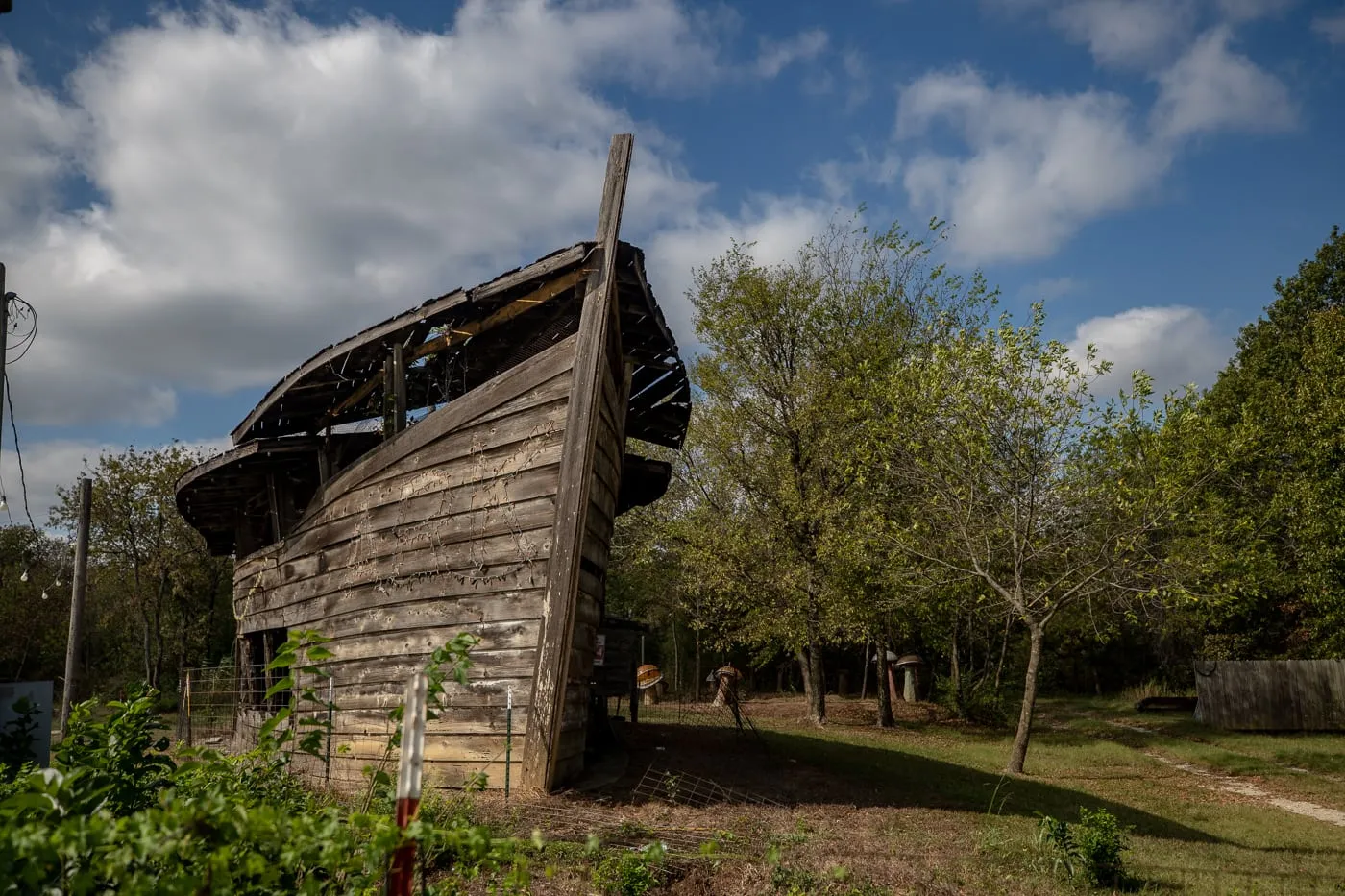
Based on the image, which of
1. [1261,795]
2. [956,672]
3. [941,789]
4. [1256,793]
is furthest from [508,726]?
[956,672]

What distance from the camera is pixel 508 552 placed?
884 cm

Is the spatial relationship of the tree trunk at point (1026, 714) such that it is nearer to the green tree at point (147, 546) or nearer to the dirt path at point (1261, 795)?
the dirt path at point (1261, 795)

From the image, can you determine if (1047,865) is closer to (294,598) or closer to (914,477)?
(294,598)

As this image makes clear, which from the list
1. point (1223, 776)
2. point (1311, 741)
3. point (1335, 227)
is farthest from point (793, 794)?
point (1335, 227)

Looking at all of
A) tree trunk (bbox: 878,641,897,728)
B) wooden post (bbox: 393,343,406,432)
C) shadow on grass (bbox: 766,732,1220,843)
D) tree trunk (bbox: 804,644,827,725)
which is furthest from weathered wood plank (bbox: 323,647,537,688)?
tree trunk (bbox: 878,641,897,728)

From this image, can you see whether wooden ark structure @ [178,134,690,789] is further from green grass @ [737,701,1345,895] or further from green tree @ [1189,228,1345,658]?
green tree @ [1189,228,1345,658]

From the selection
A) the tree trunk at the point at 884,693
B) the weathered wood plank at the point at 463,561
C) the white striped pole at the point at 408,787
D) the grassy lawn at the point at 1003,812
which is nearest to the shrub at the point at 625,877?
the grassy lawn at the point at 1003,812

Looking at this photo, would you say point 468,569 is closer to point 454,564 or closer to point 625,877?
point 454,564

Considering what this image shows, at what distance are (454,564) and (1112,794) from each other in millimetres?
11182

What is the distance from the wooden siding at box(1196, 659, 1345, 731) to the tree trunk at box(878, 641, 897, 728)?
8786 mm

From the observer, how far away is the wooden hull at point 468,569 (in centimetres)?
863

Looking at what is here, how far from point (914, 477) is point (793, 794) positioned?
28.5 feet

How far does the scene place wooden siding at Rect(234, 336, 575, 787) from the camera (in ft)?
28.3

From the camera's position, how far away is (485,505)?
9094 mm
